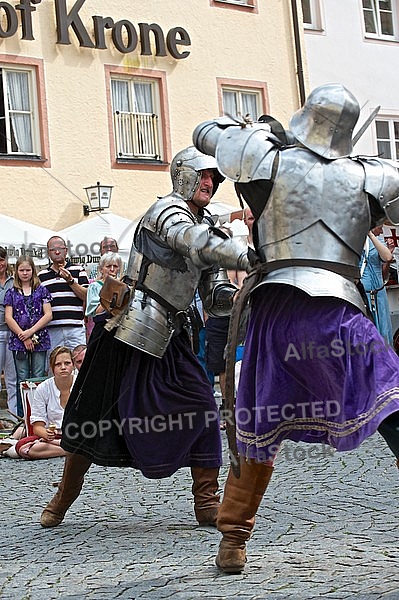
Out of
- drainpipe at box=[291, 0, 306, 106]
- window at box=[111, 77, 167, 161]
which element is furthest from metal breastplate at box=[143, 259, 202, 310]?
drainpipe at box=[291, 0, 306, 106]

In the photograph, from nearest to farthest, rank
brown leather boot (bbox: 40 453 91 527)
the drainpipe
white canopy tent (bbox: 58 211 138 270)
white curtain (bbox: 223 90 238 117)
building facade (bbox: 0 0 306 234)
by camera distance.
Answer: brown leather boot (bbox: 40 453 91 527) → white canopy tent (bbox: 58 211 138 270) → building facade (bbox: 0 0 306 234) → white curtain (bbox: 223 90 238 117) → the drainpipe

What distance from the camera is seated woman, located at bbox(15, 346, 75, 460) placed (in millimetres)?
8250

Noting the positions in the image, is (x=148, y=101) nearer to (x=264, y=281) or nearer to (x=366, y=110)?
(x=366, y=110)

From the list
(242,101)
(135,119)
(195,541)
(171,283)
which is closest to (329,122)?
(171,283)

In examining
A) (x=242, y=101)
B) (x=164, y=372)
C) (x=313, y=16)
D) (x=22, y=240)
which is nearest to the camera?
(x=164, y=372)

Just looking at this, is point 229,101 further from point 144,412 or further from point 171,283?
point 144,412

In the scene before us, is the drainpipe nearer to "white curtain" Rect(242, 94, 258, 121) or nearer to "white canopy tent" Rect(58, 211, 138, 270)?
"white curtain" Rect(242, 94, 258, 121)

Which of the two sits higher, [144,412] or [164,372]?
[164,372]

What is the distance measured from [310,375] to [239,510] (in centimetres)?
63

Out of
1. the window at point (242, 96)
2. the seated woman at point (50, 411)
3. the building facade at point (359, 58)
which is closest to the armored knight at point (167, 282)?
the seated woman at point (50, 411)

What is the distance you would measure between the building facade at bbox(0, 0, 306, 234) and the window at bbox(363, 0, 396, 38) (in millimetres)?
2836

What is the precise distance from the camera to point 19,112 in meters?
16.2

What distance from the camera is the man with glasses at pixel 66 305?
32.7 ft

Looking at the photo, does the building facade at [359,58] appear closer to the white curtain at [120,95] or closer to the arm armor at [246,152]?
the white curtain at [120,95]
